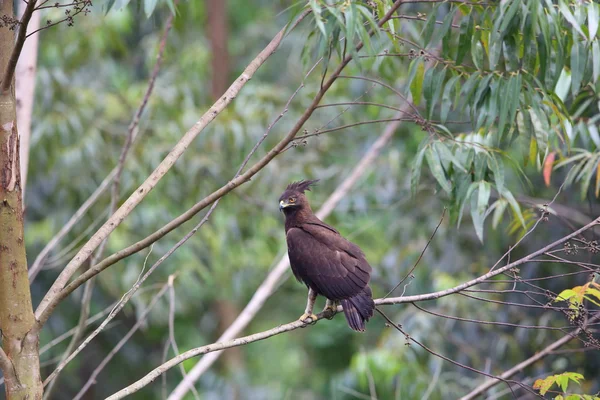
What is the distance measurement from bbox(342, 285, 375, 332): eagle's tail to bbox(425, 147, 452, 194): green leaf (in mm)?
608

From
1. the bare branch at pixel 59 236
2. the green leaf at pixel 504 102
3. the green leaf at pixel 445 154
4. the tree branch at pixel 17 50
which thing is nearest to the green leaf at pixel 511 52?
the green leaf at pixel 504 102

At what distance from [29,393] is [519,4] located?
7.27 ft

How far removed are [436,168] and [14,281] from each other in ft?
5.65

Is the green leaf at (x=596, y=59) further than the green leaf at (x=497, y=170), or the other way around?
the green leaf at (x=497, y=170)

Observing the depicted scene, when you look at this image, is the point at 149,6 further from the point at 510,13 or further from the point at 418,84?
the point at 510,13

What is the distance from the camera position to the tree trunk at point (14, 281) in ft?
8.02

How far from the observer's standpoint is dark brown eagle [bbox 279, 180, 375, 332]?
11.2 ft

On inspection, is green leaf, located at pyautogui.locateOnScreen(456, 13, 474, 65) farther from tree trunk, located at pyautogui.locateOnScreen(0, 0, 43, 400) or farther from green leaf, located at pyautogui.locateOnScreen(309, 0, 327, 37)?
tree trunk, located at pyautogui.locateOnScreen(0, 0, 43, 400)

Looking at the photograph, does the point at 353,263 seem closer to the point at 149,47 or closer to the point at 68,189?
the point at 68,189

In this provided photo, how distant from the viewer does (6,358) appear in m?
2.36

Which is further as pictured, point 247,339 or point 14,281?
point 247,339

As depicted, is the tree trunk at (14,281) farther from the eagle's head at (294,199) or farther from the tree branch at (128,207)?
the eagle's head at (294,199)

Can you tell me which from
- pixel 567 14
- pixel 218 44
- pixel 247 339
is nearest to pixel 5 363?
pixel 247 339

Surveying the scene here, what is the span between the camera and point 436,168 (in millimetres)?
3201
